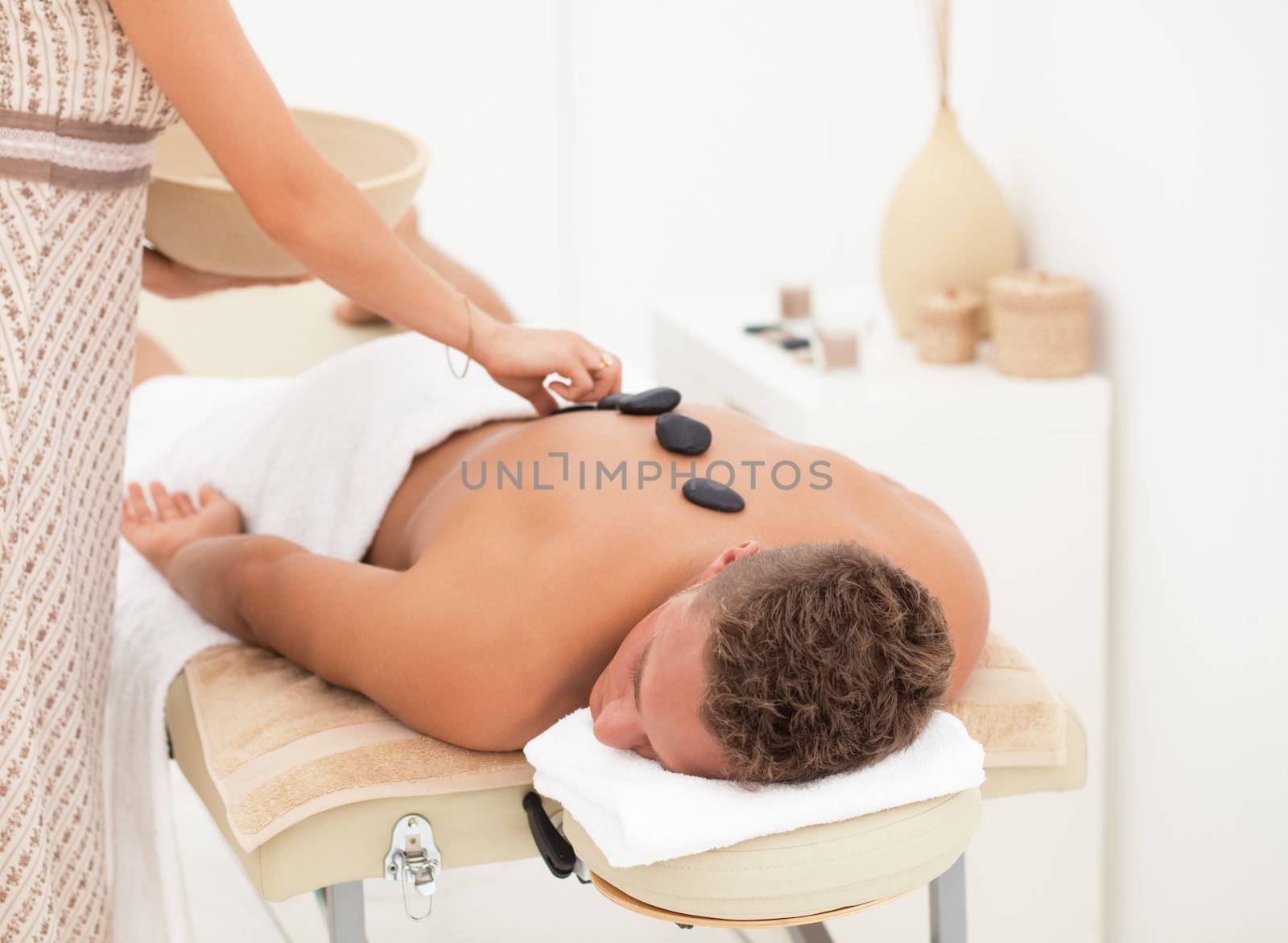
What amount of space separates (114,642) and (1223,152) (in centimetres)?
149

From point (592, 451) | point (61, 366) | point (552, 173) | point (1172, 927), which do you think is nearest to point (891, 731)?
point (592, 451)

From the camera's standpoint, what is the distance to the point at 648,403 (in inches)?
56.5

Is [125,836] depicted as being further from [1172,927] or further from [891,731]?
[1172,927]

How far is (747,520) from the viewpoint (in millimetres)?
1250

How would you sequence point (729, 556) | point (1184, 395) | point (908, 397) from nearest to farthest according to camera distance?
point (729, 556) < point (1184, 395) < point (908, 397)

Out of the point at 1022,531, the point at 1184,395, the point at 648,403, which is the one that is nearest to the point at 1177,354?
the point at 1184,395

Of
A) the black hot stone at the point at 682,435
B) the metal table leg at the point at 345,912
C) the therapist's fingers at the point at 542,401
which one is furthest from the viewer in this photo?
the therapist's fingers at the point at 542,401

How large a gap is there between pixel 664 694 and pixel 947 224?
1.45m

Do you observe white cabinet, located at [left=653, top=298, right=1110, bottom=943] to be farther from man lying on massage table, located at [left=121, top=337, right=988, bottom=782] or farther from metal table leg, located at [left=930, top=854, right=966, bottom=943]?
metal table leg, located at [left=930, top=854, right=966, bottom=943]

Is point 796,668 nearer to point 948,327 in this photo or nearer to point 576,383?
point 576,383

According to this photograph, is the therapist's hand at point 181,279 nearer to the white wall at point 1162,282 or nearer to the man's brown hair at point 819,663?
the white wall at point 1162,282

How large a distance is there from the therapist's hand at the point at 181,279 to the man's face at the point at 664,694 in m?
0.99

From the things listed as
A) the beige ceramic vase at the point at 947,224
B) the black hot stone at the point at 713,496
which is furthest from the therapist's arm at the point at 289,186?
the beige ceramic vase at the point at 947,224

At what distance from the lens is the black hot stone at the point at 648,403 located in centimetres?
143
